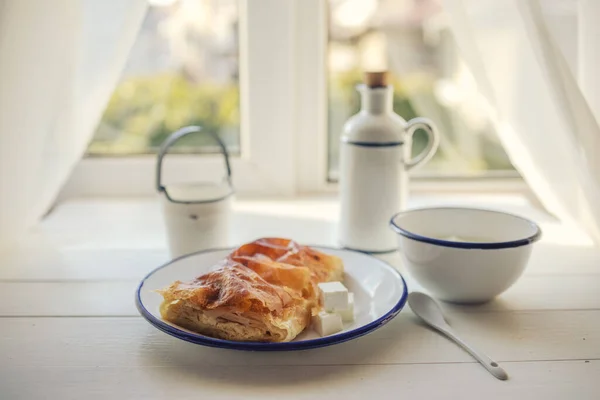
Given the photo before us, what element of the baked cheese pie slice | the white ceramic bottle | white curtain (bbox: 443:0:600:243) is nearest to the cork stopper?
the white ceramic bottle

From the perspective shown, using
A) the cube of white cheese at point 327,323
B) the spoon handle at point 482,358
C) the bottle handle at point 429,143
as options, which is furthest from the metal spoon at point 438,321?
the bottle handle at point 429,143

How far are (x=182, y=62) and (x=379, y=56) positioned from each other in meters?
0.41

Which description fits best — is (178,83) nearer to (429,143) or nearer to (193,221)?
(193,221)

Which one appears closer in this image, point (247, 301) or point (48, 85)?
point (247, 301)

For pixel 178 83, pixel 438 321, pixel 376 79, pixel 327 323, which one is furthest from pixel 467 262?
pixel 178 83

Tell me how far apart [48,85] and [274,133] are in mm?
450

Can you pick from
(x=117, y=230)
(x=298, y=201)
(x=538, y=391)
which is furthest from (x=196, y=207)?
(x=538, y=391)

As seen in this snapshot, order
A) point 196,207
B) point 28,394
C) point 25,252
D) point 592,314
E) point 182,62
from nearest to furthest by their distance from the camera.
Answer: point 28,394 < point 592,314 < point 196,207 < point 25,252 < point 182,62

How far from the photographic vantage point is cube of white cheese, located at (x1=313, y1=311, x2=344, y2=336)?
2.17 ft

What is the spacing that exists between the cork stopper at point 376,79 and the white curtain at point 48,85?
394mm

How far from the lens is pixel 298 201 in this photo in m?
1.28

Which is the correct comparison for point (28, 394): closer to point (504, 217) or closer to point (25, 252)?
point (25, 252)

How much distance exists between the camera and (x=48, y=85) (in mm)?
974

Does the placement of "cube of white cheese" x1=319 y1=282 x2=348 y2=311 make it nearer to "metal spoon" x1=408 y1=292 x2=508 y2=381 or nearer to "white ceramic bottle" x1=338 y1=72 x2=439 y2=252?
"metal spoon" x1=408 y1=292 x2=508 y2=381
